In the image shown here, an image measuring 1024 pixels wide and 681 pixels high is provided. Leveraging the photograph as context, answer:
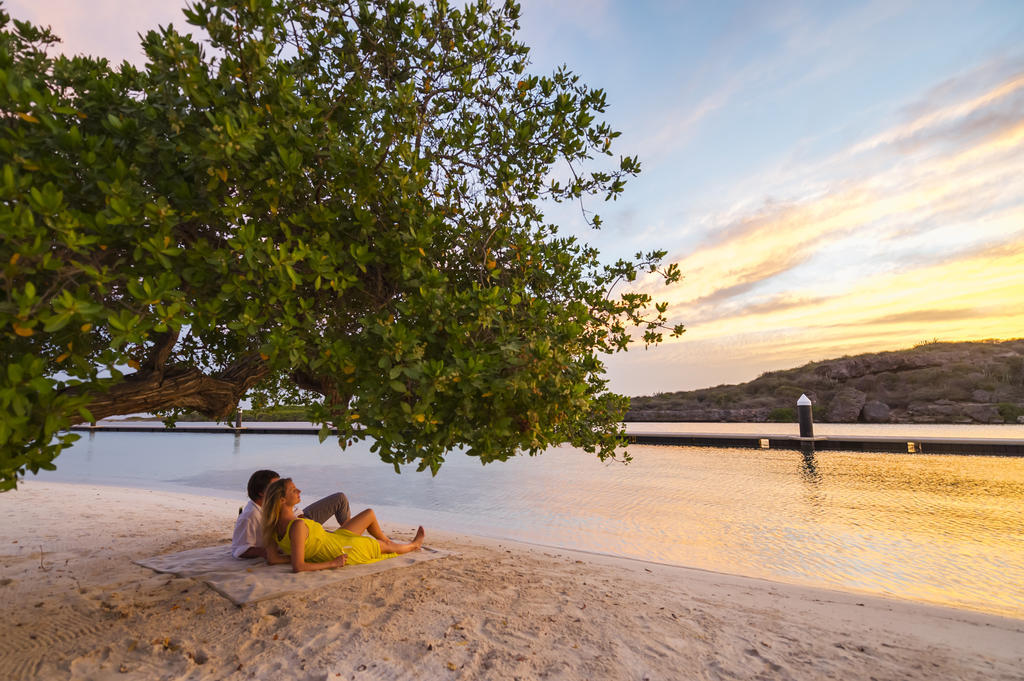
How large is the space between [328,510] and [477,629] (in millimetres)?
2686

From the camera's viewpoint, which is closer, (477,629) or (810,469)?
(477,629)

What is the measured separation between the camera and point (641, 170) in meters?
5.46

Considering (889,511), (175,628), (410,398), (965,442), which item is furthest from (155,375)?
(965,442)

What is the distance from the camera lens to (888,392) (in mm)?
53688

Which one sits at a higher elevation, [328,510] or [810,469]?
[328,510]

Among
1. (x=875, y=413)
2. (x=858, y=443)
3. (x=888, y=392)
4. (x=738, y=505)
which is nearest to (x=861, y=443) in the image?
(x=858, y=443)

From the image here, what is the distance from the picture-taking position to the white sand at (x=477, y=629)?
13.0ft

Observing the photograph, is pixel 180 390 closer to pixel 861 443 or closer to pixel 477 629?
pixel 477 629

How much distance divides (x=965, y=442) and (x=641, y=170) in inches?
949

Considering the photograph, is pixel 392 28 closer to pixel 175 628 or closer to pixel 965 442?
pixel 175 628

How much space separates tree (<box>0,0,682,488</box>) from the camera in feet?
9.31

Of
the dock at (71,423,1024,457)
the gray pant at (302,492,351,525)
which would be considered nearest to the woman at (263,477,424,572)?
the gray pant at (302,492,351,525)

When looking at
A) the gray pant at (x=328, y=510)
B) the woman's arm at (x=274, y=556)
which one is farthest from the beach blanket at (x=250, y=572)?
the gray pant at (x=328, y=510)

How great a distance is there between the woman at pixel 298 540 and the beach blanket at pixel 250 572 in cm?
10
